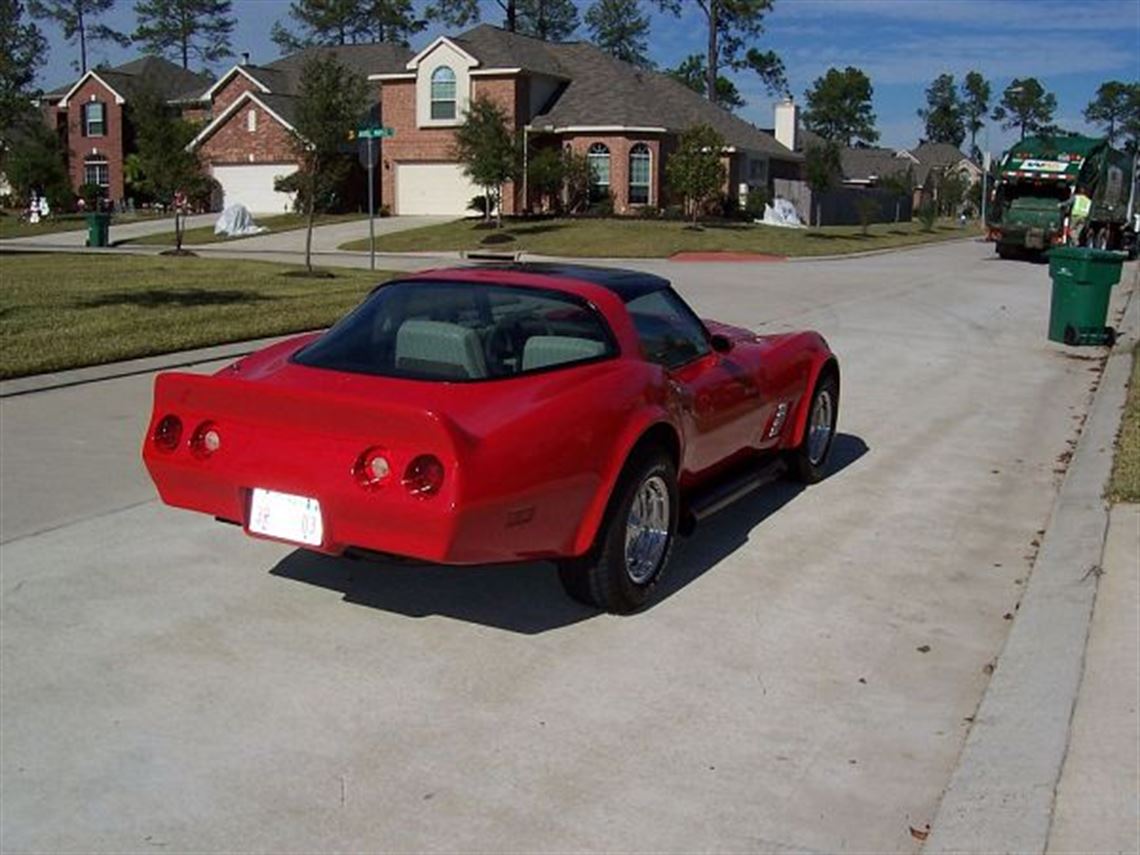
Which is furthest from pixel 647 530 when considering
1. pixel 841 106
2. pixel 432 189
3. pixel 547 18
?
pixel 841 106

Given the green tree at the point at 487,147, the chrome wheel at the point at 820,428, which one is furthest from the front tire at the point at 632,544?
the green tree at the point at 487,147

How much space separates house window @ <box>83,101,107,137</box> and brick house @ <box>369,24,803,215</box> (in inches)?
652

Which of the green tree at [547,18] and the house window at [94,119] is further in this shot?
the green tree at [547,18]

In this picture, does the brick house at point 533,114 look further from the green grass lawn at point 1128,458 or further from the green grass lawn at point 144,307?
the green grass lawn at point 1128,458

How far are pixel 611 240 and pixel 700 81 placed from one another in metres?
55.1

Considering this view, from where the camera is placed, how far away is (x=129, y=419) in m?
8.36

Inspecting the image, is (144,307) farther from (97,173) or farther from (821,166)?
(97,173)

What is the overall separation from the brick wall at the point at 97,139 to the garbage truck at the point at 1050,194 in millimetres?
39709

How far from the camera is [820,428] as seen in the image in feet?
24.0

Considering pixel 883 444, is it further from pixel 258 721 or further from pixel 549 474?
pixel 258 721

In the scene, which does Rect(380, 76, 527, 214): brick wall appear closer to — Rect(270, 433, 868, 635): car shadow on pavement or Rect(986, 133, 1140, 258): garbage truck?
Rect(986, 133, 1140, 258): garbage truck

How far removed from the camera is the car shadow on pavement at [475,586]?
488 cm

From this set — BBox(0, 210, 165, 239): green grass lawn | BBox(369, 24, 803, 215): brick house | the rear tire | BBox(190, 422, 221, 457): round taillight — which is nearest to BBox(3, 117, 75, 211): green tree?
BBox(0, 210, 165, 239): green grass lawn

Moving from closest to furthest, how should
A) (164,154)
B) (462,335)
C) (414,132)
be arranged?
1. (462,335)
2. (164,154)
3. (414,132)
